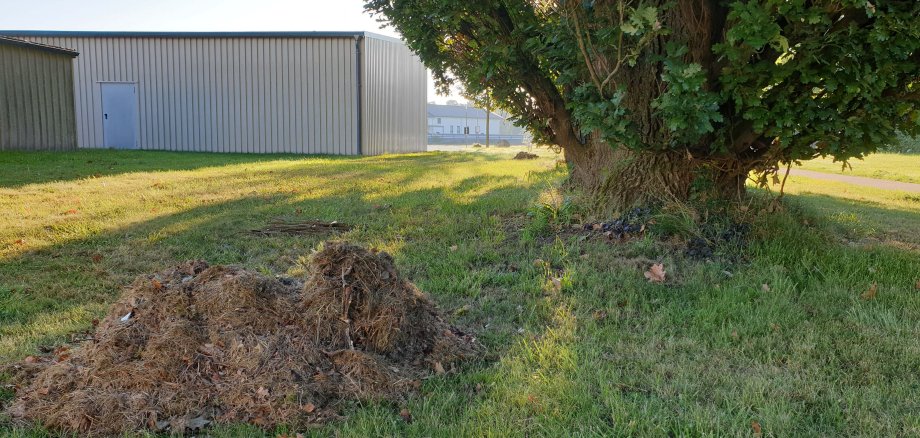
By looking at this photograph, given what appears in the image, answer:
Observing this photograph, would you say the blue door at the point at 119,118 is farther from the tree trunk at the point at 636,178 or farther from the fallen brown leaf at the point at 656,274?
the fallen brown leaf at the point at 656,274

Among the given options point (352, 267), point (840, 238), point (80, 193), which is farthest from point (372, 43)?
point (352, 267)

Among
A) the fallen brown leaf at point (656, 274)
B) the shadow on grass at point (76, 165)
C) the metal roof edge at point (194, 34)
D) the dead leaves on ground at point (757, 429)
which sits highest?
the metal roof edge at point (194, 34)

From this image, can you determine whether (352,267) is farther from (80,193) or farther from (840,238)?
(80,193)

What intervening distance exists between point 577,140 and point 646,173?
126 centimetres

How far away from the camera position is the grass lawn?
9.89 feet

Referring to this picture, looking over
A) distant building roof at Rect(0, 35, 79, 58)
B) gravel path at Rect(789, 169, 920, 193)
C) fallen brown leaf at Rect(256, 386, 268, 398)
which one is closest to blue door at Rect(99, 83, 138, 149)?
distant building roof at Rect(0, 35, 79, 58)

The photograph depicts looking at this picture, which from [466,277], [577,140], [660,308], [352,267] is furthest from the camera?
[577,140]

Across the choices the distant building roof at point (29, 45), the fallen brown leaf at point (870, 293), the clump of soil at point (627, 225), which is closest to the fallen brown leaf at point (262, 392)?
the clump of soil at point (627, 225)

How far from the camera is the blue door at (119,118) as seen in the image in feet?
70.8

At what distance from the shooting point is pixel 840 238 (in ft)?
21.2

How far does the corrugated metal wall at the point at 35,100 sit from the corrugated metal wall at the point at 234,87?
4.20 metres

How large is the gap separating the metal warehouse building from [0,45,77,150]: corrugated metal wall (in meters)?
4.23

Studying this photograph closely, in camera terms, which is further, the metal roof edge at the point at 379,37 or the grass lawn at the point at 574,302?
the metal roof edge at the point at 379,37

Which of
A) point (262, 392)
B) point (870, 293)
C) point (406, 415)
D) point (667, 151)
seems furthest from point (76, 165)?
point (870, 293)
